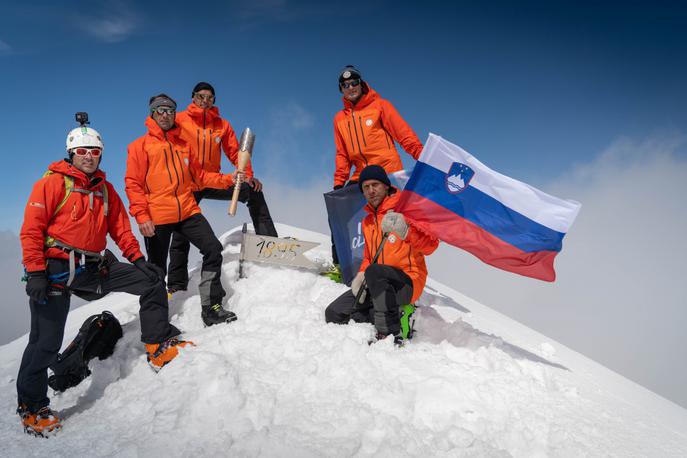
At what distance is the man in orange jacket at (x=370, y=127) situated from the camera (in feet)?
17.4

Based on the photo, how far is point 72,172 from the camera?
3404mm

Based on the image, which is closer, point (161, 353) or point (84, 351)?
point (161, 353)

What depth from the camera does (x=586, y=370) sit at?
464cm

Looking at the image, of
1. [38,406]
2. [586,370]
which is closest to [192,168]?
[38,406]

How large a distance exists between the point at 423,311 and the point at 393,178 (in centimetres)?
182

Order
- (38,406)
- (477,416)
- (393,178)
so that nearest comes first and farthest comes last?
(477,416)
(38,406)
(393,178)

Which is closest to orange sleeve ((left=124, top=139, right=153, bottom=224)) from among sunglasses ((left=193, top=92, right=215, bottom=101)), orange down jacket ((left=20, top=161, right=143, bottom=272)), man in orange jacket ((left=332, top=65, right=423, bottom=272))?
orange down jacket ((left=20, top=161, right=143, bottom=272))

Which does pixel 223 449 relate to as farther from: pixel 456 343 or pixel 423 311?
pixel 423 311

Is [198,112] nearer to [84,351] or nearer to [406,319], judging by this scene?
[84,351]

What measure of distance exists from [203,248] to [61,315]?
166 cm

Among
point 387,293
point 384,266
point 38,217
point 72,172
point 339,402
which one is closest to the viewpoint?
point 339,402

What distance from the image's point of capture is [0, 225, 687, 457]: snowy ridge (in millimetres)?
2586

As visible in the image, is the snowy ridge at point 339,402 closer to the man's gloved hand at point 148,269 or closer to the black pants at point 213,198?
the man's gloved hand at point 148,269

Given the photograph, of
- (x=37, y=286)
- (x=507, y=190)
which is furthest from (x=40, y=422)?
(x=507, y=190)
